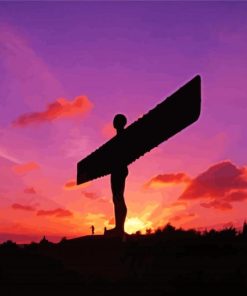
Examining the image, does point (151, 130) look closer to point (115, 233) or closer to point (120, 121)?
point (120, 121)

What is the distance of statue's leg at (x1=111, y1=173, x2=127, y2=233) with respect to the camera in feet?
36.8

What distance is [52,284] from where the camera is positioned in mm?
9320

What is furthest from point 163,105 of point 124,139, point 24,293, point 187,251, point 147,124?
point 24,293

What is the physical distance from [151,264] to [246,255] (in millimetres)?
1995

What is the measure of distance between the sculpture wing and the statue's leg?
0.41m

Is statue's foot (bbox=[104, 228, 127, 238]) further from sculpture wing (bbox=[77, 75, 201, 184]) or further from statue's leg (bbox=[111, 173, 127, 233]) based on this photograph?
sculpture wing (bbox=[77, 75, 201, 184])

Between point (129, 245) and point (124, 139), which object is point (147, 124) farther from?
point (129, 245)

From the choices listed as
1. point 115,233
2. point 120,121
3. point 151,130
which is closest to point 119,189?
point 115,233

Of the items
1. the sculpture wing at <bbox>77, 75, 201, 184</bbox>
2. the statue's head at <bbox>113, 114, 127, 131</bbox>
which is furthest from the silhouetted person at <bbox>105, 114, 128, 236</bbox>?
Result: the sculpture wing at <bbox>77, 75, 201, 184</bbox>

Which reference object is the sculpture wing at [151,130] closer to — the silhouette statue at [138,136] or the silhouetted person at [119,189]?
the silhouette statue at [138,136]

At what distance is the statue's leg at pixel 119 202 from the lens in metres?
11.2

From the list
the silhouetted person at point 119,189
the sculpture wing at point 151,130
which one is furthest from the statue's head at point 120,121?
the sculpture wing at point 151,130

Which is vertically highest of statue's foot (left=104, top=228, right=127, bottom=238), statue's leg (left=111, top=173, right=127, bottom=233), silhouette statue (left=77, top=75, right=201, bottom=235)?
silhouette statue (left=77, top=75, right=201, bottom=235)

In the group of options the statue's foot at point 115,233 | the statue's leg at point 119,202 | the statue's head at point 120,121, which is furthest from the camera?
the statue's head at point 120,121
